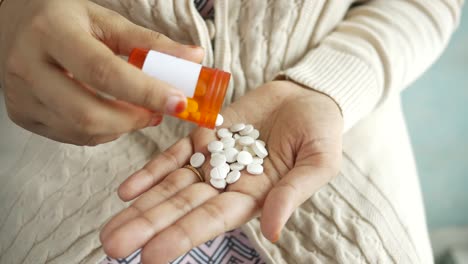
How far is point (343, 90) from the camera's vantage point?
76 centimetres

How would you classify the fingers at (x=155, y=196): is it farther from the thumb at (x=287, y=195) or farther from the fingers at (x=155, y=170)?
the thumb at (x=287, y=195)

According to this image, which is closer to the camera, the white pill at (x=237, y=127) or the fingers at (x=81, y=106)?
the fingers at (x=81, y=106)

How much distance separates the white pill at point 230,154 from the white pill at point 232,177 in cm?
4

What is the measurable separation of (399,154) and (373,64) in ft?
0.58

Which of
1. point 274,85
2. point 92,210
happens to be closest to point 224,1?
point 274,85

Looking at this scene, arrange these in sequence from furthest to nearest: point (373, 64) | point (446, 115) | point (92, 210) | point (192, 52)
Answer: point (446, 115) → point (373, 64) → point (92, 210) → point (192, 52)

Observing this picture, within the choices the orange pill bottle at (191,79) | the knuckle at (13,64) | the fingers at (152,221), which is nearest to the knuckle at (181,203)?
the fingers at (152,221)

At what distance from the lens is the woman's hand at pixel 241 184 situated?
524 mm

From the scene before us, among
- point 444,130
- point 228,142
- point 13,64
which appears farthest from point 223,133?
point 444,130

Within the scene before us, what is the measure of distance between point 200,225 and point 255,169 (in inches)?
5.8

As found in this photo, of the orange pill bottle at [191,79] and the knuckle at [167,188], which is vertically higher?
the orange pill bottle at [191,79]

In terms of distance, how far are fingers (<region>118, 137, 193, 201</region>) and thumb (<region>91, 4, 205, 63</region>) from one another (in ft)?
0.50

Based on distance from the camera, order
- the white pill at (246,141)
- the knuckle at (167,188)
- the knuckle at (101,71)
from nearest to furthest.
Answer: the knuckle at (101,71) → the knuckle at (167,188) → the white pill at (246,141)

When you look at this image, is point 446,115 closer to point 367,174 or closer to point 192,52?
point 367,174
